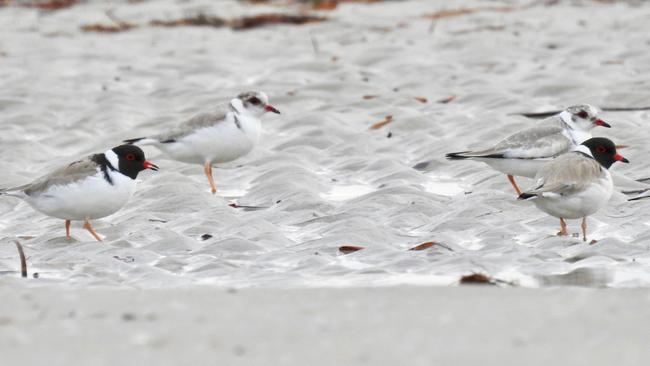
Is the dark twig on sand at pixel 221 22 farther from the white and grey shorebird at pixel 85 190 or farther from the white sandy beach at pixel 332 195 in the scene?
the white and grey shorebird at pixel 85 190

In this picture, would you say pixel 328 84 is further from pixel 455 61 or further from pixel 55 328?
pixel 55 328

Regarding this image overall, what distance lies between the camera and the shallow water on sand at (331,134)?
881cm

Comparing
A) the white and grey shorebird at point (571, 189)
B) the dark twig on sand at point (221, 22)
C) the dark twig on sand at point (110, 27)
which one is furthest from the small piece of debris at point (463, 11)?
the white and grey shorebird at point (571, 189)

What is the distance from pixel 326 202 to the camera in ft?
35.8

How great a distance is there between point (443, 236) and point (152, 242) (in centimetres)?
241

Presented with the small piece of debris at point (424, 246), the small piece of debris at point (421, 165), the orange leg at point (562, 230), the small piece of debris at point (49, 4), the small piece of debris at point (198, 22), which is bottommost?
the small piece of debris at point (49, 4)

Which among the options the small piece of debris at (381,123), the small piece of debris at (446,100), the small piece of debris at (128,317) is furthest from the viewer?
the small piece of debris at (446,100)

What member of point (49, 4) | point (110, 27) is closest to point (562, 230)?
point (110, 27)

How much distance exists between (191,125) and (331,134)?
75.5 inches

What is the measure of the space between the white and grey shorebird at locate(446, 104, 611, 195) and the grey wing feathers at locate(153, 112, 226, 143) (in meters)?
2.74

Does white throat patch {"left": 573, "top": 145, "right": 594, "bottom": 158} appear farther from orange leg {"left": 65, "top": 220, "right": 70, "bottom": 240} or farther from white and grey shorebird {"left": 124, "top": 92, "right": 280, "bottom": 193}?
orange leg {"left": 65, "top": 220, "right": 70, "bottom": 240}

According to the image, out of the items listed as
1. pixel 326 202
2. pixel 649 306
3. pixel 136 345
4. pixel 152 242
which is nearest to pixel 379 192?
pixel 326 202

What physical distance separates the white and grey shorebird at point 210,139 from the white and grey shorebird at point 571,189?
369 cm

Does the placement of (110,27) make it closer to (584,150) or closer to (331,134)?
(331,134)
